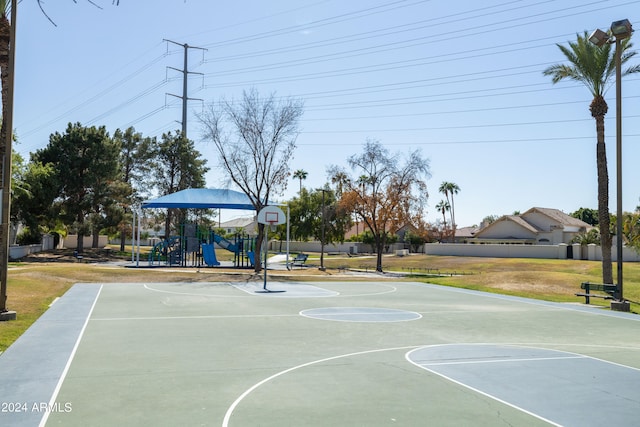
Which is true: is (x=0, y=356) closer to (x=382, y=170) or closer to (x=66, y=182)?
(x=382, y=170)

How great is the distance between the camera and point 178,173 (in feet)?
214

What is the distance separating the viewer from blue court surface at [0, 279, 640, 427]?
6750mm

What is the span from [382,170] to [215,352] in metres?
40.0

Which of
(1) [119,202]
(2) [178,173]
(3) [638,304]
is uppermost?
(2) [178,173]

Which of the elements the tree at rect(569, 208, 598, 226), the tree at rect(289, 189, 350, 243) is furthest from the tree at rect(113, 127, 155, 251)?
the tree at rect(569, 208, 598, 226)

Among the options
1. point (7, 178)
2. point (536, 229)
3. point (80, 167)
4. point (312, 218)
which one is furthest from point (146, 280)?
point (536, 229)

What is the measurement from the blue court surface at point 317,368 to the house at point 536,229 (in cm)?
5790

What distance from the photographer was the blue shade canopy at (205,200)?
38.3 metres

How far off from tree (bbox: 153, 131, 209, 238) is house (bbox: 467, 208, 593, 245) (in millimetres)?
41354

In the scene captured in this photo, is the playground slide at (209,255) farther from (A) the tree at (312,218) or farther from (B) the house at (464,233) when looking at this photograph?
(B) the house at (464,233)

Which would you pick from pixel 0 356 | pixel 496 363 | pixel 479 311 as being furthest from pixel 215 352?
pixel 479 311

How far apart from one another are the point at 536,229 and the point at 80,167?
2248 inches

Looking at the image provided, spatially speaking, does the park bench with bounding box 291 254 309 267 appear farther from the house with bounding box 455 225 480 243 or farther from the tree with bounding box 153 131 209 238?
the house with bounding box 455 225 480 243

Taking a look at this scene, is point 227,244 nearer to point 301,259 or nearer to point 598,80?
point 301,259
